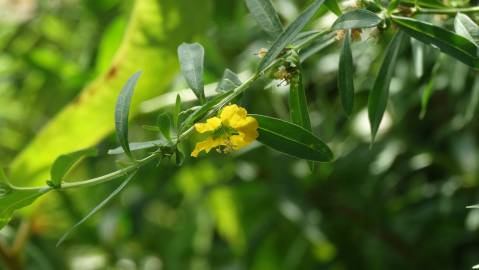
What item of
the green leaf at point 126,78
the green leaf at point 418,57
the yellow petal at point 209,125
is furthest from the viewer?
the green leaf at point 126,78

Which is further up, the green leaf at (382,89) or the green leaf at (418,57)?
the green leaf at (382,89)

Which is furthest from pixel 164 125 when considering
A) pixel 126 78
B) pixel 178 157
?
pixel 126 78

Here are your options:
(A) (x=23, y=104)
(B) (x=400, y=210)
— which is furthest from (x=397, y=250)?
(A) (x=23, y=104)

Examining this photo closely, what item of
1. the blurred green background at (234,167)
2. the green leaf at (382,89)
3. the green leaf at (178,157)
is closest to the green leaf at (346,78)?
the green leaf at (382,89)

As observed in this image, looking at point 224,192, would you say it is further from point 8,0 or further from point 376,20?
point 376,20

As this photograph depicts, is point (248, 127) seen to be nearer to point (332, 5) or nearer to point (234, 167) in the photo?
point (332, 5)

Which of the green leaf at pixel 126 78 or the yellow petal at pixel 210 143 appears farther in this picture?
the green leaf at pixel 126 78

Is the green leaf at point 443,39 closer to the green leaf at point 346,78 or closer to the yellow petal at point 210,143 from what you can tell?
the green leaf at point 346,78

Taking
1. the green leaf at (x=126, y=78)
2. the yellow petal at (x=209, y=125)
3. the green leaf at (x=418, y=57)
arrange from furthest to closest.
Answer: the green leaf at (x=126, y=78) < the green leaf at (x=418, y=57) < the yellow petal at (x=209, y=125)

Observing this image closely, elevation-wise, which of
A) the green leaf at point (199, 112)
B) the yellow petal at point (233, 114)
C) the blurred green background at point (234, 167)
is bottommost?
the blurred green background at point (234, 167)
